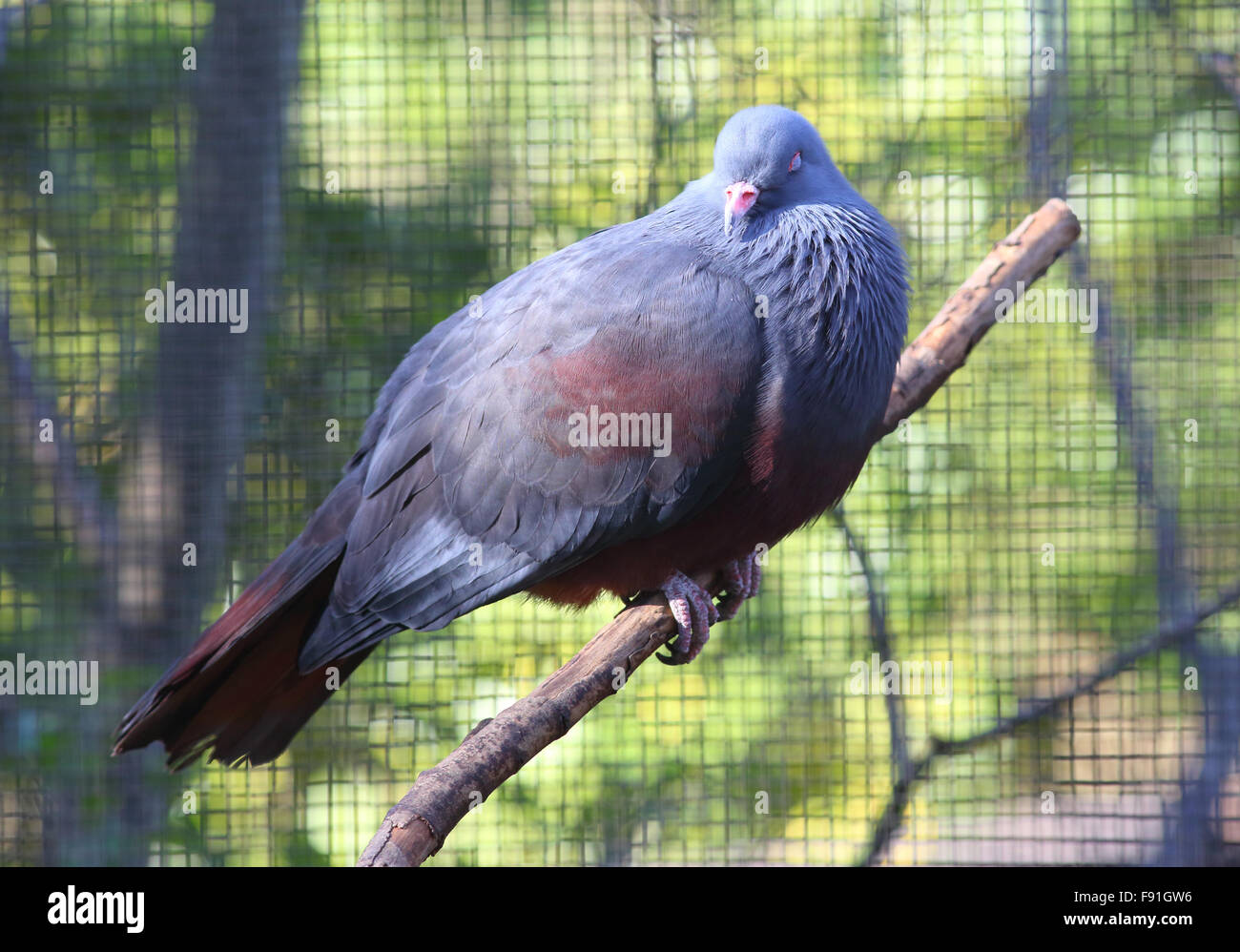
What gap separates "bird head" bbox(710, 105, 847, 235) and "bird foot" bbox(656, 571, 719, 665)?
414 mm

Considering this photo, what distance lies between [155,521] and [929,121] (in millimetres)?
1745

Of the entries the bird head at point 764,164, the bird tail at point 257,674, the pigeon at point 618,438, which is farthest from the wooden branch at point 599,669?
the bird tail at point 257,674

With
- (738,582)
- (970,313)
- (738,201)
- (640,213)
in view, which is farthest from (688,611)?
(640,213)

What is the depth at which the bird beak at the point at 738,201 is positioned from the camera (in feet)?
4.07

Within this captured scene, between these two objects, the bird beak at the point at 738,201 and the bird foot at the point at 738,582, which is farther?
the bird foot at the point at 738,582

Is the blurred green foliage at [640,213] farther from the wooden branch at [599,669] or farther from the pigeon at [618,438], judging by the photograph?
the pigeon at [618,438]

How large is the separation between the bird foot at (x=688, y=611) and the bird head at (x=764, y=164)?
0.41 meters

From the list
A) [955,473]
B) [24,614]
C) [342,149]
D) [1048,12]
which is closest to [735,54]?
[1048,12]

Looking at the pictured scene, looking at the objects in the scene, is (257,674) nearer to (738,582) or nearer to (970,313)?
(738,582)

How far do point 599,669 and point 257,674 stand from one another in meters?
0.50

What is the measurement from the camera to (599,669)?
1.12 meters

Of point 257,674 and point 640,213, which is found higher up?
point 640,213

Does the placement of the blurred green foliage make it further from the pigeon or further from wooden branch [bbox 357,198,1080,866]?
the pigeon

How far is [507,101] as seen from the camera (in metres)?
2.18
